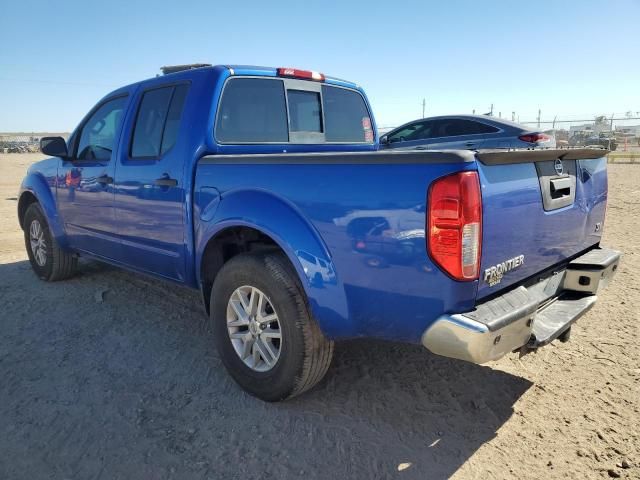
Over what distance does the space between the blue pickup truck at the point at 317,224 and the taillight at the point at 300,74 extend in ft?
0.04

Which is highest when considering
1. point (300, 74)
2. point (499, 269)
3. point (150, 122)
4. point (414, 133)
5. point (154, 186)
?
point (300, 74)

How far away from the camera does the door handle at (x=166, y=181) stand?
3226 mm

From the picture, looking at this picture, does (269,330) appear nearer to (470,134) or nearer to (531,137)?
(470,134)

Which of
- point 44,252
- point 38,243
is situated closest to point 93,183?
point 44,252

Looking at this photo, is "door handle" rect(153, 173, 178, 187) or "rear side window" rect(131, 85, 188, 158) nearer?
"door handle" rect(153, 173, 178, 187)

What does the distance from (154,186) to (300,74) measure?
1455 millimetres

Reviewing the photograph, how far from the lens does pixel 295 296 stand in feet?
8.43

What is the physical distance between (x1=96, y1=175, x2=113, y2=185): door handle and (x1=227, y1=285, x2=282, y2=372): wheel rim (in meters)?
1.68

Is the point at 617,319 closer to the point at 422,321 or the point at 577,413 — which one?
the point at 577,413

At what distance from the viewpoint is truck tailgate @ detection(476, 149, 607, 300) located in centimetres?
214

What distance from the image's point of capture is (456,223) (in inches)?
78.7

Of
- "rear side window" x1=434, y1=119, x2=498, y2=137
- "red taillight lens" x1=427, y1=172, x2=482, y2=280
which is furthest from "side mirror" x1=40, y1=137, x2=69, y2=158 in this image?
"rear side window" x1=434, y1=119, x2=498, y2=137

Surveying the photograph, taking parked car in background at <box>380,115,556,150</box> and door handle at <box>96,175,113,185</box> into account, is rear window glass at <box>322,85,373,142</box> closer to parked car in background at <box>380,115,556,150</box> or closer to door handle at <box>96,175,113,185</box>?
door handle at <box>96,175,113,185</box>

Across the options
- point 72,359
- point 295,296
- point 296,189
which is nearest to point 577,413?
point 295,296
